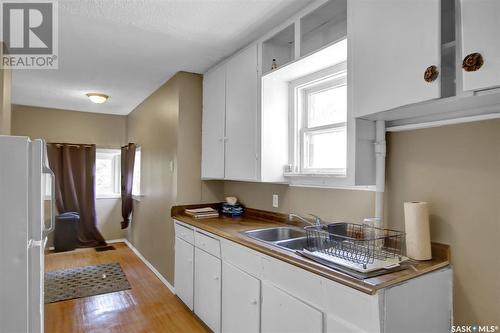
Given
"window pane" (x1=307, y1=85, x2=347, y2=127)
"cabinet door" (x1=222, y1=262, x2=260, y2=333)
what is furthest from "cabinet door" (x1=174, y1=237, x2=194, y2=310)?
"window pane" (x1=307, y1=85, x2=347, y2=127)

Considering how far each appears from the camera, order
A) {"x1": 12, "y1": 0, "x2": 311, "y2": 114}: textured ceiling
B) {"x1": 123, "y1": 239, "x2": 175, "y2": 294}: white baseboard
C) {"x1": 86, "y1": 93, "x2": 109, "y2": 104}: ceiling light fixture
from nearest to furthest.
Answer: {"x1": 12, "y1": 0, "x2": 311, "y2": 114}: textured ceiling → {"x1": 123, "y1": 239, "x2": 175, "y2": 294}: white baseboard → {"x1": 86, "y1": 93, "x2": 109, "y2": 104}: ceiling light fixture

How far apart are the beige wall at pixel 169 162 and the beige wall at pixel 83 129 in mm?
1528

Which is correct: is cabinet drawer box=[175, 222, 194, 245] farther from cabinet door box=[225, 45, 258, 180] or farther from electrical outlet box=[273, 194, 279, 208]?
electrical outlet box=[273, 194, 279, 208]

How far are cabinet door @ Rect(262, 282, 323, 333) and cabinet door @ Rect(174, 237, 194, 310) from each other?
3.82ft

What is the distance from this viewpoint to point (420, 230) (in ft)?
4.95

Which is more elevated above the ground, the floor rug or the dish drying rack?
the dish drying rack

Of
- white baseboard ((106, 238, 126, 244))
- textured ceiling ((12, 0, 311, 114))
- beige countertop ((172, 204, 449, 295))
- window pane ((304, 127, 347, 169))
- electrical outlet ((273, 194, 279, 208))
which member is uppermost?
textured ceiling ((12, 0, 311, 114))

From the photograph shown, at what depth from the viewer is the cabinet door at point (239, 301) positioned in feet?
6.28

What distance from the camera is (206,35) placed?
247 centimetres

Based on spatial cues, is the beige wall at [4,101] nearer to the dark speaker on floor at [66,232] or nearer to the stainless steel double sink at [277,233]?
the stainless steel double sink at [277,233]

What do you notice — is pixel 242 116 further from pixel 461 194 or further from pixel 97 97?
pixel 97 97

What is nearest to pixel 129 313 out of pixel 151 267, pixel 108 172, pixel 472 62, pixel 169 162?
pixel 151 267

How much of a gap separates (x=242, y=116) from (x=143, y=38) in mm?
1057

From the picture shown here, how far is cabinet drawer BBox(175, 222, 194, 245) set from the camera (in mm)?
2805
